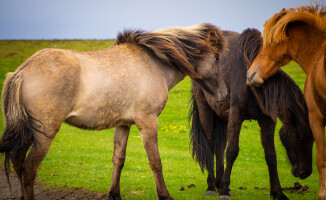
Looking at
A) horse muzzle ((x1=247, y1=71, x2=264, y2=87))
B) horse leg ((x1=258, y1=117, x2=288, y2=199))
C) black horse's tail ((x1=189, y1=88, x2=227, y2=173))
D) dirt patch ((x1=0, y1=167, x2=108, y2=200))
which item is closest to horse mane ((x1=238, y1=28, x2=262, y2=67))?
horse muzzle ((x1=247, y1=71, x2=264, y2=87))

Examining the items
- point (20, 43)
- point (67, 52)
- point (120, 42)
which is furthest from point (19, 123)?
point (20, 43)

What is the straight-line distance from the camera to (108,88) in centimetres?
511

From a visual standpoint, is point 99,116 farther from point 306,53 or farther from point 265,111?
point 306,53

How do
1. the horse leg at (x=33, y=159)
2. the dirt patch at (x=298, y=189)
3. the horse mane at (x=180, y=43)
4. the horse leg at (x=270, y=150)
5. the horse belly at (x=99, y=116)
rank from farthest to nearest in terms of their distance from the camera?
the dirt patch at (x=298, y=189)
the horse leg at (x=270, y=150)
the horse mane at (x=180, y=43)
the horse belly at (x=99, y=116)
the horse leg at (x=33, y=159)

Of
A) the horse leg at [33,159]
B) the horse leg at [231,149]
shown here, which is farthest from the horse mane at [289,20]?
the horse leg at [33,159]

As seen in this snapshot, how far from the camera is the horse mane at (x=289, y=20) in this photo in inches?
179

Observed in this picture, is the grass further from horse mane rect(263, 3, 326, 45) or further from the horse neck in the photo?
horse mane rect(263, 3, 326, 45)

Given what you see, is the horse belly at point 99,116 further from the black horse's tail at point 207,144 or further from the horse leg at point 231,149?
the black horse's tail at point 207,144

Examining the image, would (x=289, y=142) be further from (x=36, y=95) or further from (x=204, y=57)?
(x=36, y=95)

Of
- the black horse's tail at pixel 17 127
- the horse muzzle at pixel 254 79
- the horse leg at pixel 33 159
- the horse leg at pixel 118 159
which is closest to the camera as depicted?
the black horse's tail at pixel 17 127

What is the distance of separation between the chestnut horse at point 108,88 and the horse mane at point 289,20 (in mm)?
1398

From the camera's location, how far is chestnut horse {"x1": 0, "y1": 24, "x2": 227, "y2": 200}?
4566mm

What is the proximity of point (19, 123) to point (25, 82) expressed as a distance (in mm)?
544

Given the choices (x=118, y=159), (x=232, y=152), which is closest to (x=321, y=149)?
(x=232, y=152)
